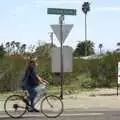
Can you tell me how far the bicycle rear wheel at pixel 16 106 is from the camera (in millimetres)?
16984

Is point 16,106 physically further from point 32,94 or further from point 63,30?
point 63,30

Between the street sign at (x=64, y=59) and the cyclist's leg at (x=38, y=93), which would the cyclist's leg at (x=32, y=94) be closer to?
the cyclist's leg at (x=38, y=93)

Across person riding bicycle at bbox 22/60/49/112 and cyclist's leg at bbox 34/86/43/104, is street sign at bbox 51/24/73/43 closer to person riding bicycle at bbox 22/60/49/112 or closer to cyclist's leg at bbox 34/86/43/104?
person riding bicycle at bbox 22/60/49/112

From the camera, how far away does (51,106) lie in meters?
17.0

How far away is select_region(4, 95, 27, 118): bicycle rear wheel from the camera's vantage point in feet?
55.7

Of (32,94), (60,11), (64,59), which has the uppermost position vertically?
(60,11)

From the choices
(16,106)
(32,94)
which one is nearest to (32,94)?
(32,94)

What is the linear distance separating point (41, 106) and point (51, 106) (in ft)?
Answer: 1.00

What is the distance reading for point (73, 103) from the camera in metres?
22.0

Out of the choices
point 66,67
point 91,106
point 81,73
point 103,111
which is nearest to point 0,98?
point 66,67

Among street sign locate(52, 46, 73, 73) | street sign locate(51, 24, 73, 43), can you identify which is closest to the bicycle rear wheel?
street sign locate(51, 24, 73, 43)

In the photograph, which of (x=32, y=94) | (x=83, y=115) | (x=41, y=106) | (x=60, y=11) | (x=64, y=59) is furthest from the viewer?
(x=64, y=59)

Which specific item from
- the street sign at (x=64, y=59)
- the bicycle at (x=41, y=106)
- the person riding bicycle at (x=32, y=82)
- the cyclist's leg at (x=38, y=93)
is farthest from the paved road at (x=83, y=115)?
the street sign at (x=64, y=59)

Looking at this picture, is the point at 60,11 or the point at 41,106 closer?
the point at 41,106
